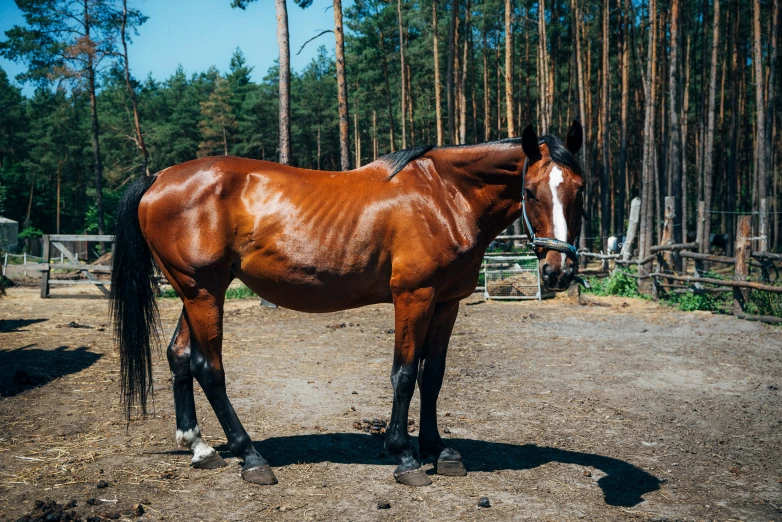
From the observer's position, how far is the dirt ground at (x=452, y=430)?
3.41m

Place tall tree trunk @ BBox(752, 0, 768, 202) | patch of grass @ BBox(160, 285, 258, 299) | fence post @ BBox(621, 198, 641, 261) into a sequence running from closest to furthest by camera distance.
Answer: patch of grass @ BBox(160, 285, 258, 299), tall tree trunk @ BBox(752, 0, 768, 202), fence post @ BBox(621, 198, 641, 261)

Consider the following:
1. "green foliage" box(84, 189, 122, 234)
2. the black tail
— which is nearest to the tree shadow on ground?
the black tail

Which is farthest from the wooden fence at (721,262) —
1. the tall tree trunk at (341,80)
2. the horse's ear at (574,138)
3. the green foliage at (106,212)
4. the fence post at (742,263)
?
the green foliage at (106,212)

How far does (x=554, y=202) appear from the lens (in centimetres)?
349

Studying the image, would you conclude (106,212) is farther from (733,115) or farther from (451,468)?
(451,468)

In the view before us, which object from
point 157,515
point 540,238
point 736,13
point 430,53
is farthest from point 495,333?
point 430,53

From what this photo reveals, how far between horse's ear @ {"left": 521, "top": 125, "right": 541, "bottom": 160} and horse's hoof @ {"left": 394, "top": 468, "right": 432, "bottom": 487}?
2.13 meters

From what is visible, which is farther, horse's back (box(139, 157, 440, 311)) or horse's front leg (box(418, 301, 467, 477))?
horse's front leg (box(418, 301, 467, 477))

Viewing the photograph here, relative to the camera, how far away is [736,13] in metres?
23.1

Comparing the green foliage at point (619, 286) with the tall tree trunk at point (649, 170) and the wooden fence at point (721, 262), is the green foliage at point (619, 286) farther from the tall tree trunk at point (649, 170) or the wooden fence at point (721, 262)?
the tall tree trunk at point (649, 170)

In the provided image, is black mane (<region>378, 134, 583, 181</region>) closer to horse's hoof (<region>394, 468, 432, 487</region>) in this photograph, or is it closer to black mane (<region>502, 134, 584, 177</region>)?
black mane (<region>502, 134, 584, 177</region>)

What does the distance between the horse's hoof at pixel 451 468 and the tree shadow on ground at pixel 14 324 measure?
8516 millimetres

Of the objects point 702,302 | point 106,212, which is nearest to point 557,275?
point 702,302

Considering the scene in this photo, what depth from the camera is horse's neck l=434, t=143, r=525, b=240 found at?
150 inches
